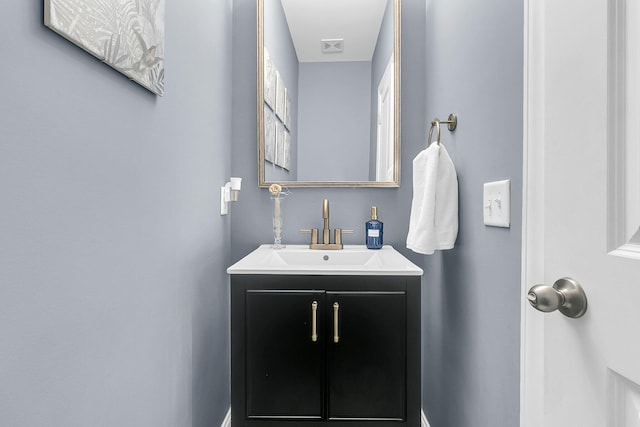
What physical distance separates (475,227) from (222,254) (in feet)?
3.39

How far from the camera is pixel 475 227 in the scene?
1052 mm

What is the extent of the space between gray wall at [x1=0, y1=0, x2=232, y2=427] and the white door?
2.80ft

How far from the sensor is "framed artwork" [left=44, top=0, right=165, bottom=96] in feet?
1.96

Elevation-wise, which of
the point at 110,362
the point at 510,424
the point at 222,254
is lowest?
the point at 510,424

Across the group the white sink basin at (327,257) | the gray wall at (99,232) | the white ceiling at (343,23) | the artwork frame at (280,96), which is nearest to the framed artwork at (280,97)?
the artwork frame at (280,96)

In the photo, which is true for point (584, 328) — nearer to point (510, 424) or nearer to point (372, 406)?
point (510, 424)

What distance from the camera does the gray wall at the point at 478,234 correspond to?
0.83m

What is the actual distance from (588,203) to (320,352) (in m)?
0.89

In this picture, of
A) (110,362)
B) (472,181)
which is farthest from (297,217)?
(110,362)

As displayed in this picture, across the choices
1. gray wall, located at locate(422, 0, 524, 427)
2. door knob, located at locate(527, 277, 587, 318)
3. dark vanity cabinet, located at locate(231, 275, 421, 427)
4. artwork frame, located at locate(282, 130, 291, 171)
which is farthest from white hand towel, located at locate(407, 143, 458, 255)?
artwork frame, located at locate(282, 130, 291, 171)

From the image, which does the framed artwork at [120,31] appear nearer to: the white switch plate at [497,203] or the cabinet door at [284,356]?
the cabinet door at [284,356]

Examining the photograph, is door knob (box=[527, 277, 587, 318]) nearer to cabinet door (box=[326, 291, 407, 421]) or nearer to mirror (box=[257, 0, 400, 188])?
cabinet door (box=[326, 291, 407, 421])

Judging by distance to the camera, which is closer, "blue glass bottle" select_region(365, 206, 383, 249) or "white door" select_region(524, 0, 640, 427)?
"white door" select_region(524, 0, 640, 427)

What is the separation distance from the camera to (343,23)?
1.62 meters
